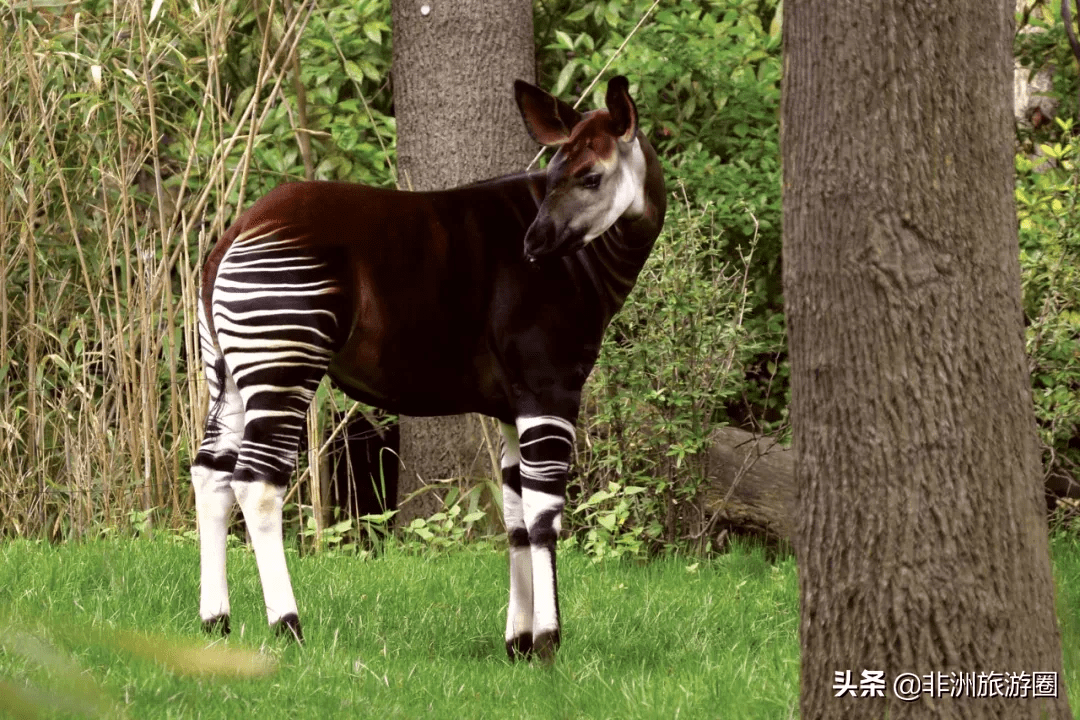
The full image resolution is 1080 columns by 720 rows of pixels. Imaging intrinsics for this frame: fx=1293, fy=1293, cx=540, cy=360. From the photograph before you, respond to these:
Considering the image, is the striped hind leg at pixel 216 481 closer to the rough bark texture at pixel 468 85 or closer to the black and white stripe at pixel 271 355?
the black and white stripe at pixel 271 355

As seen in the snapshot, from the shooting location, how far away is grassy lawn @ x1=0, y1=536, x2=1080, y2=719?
3.02 m

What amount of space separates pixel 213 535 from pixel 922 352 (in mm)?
2183

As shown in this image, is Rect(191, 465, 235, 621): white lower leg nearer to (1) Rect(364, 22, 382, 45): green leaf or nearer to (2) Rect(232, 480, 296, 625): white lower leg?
(2) Rect(232, 480, 296, 625): white lower leg

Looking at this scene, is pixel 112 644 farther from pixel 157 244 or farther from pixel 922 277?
pixel 157 244

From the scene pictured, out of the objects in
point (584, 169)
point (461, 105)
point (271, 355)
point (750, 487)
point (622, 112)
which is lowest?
point (750, 487)

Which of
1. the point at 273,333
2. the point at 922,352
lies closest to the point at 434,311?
the point at 273,333

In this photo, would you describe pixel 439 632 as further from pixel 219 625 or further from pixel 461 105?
pixel 461 105

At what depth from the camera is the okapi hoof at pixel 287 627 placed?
357 centimetres

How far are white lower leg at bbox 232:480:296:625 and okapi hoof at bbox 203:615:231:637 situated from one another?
0.14 metres

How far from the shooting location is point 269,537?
3.53 m

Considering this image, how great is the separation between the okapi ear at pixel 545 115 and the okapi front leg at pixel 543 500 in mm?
801

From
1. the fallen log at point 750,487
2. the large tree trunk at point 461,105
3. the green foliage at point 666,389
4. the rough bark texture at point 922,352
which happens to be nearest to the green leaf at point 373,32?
the large tree trunk at point 461,105

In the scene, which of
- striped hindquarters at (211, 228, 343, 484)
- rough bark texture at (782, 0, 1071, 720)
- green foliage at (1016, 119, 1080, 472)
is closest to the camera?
rough bark texture at (782, 0, 1071, 720)

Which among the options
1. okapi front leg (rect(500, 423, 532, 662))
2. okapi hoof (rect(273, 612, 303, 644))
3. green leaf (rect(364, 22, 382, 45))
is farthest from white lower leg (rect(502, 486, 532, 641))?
green leaf (rect(364, 22, 382, 45))
